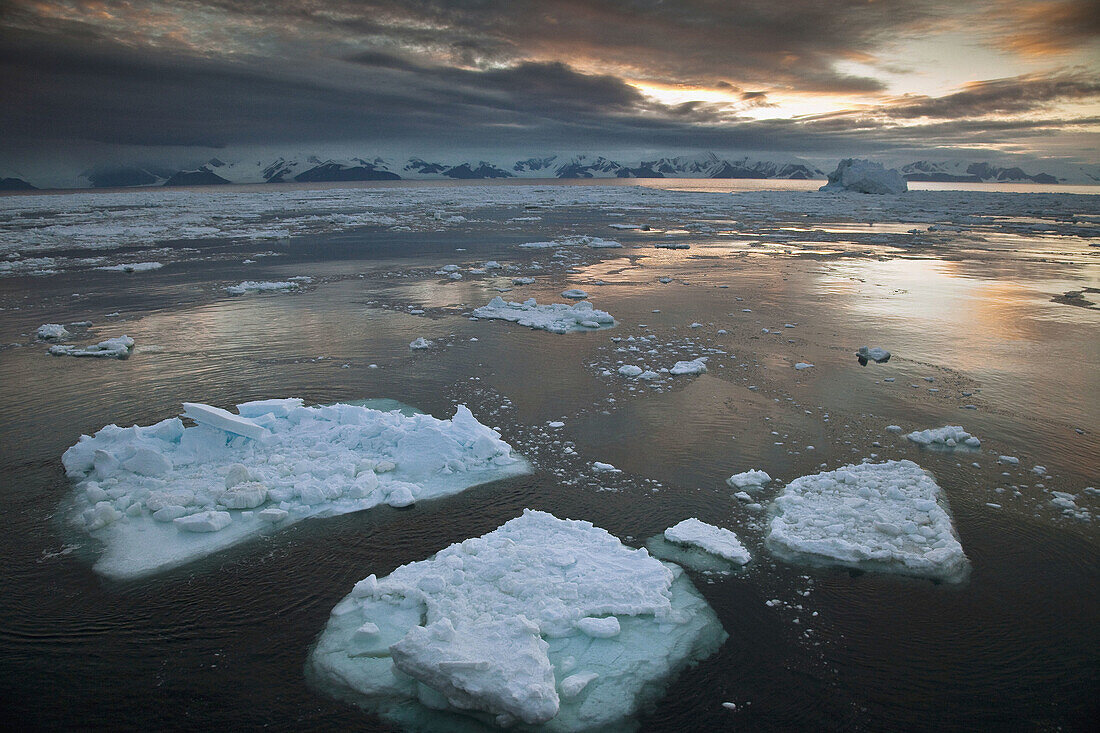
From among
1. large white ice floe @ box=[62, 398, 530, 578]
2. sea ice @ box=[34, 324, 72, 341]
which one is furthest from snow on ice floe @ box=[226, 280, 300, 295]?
large white ice floe @ box=[62, 398, 530, 578]

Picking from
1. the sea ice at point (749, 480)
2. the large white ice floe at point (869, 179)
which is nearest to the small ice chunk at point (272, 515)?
the sea ice at point (749, 480)

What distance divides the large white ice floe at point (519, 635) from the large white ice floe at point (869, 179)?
9042 centimetres

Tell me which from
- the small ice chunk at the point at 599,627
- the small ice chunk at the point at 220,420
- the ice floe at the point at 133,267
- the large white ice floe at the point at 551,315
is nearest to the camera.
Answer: the small ice chunk at the point at 599,627

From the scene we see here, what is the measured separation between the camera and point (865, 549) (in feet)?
18.6

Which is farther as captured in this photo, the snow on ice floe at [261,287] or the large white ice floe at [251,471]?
the snow on ice floe at [261,287]

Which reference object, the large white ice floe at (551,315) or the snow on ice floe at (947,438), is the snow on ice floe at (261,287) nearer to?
the large white ice floe at (551,315)

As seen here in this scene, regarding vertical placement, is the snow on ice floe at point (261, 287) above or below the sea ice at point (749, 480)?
below

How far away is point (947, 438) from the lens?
7.87 m

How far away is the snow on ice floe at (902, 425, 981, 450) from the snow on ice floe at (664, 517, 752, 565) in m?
3.57

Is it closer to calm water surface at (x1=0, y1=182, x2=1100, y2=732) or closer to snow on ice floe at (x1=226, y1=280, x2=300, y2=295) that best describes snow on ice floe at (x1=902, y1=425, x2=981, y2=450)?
calm water surface at (x1=0, y1=182, x2=1100, y2=732)

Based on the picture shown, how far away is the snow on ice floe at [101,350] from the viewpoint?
11664 mm

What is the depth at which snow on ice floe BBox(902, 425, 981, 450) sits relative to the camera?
25.6 feet

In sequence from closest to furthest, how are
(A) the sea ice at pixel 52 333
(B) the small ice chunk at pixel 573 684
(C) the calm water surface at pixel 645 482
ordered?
(B) the small ice chunk at pixel 573 684 → (C) the calm water surface at pixel 645 482 → (A) the sea ice at pixel 52 333

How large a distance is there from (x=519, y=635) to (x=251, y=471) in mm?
3989
